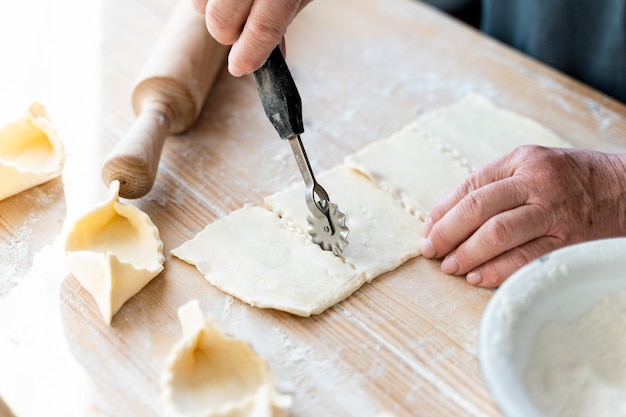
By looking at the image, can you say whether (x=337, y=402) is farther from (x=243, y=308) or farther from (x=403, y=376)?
(x=243, y=308)

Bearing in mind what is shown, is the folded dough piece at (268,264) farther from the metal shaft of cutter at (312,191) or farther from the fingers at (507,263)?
the fingers at (507,263)

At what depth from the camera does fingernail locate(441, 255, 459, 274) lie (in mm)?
1401

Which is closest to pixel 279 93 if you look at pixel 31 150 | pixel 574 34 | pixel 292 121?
pixel 292 121

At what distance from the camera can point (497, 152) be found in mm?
1719

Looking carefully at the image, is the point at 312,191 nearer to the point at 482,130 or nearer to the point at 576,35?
the point at 482,130

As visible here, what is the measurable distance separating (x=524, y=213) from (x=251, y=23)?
24.2 inches

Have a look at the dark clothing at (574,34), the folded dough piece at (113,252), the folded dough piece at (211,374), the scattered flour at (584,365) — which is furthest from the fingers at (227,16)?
the dark clothing at (574,34)

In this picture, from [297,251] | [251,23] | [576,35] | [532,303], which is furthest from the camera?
[576,35]

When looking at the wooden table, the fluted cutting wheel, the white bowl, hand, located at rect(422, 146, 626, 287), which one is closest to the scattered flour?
the white bowl

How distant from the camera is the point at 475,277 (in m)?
1.39

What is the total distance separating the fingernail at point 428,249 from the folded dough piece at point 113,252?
51 cm

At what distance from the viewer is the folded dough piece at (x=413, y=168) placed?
159 cm

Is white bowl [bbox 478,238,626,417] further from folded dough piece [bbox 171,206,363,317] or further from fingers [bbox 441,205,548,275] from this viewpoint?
folded dough piece [bbox 171,206,363,317]

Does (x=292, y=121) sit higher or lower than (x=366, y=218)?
higher
